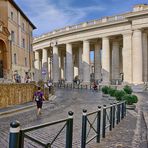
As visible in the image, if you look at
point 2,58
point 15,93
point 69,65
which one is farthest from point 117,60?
point 15,93

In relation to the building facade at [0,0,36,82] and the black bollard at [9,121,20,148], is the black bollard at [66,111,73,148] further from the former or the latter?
the building facade at [0,0,36,82]

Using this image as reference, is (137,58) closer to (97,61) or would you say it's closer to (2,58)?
(97,61)

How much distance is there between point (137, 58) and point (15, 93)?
3512 centimetres

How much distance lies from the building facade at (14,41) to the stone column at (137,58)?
1930cm

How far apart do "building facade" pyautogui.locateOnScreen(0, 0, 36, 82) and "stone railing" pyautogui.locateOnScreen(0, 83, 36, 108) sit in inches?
545

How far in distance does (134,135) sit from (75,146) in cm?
328

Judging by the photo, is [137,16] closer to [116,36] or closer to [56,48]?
[116,36]

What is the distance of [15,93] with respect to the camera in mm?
24875

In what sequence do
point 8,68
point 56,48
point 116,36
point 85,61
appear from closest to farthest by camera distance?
point 8,68
point 116,36
point 85,61
point 56,48

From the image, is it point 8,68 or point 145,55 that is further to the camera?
point 145,55

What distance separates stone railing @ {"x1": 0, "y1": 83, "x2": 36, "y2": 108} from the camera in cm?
2247

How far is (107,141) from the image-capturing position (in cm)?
1037

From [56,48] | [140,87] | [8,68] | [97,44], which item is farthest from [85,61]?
[8,68]

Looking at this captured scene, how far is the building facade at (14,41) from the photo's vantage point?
4266 centimetres
